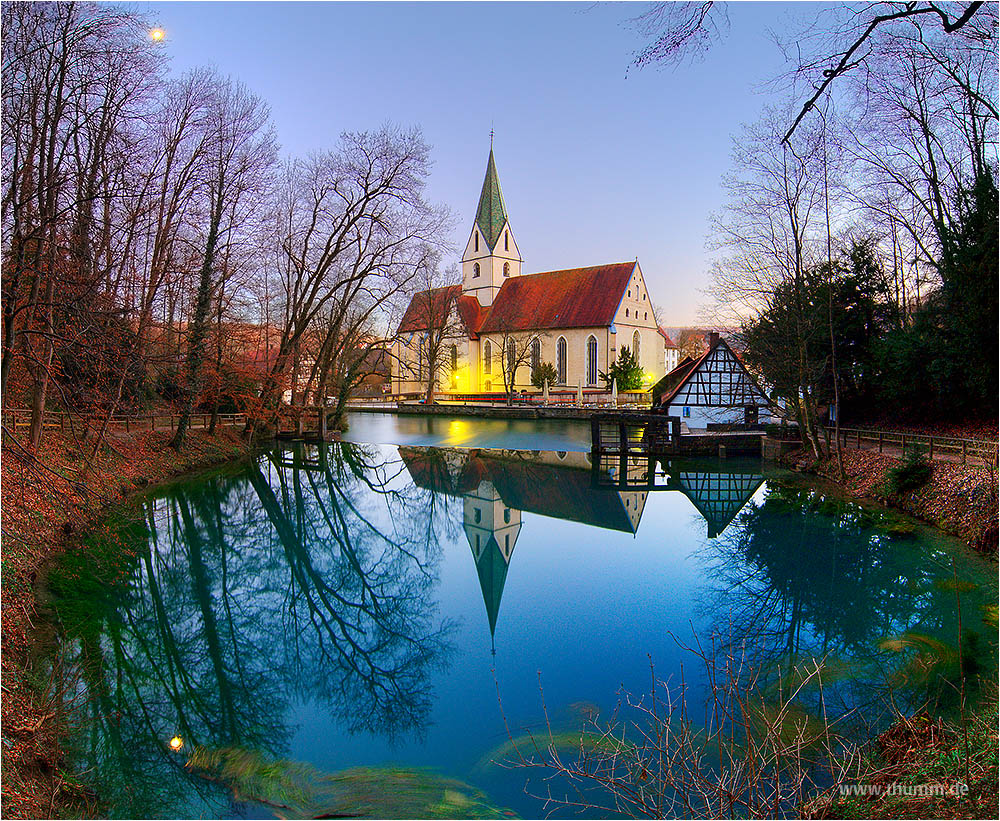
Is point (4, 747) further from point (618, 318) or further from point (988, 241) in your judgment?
point (618, 318)

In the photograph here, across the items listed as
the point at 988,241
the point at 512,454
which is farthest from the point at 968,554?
the point at 512,454

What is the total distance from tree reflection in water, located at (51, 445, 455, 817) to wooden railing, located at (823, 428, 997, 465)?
9.80m

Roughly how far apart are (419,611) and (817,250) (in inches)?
561

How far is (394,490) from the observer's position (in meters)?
17.1

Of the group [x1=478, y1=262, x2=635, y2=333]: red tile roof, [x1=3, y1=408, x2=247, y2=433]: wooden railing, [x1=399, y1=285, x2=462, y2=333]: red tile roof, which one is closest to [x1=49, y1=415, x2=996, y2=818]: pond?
[x1=3, y1=408, x2=247, y2=433]: wooden railing

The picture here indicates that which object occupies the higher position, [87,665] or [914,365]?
[914,365]

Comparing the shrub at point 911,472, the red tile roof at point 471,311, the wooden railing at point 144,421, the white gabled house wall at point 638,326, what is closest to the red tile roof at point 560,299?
the red tile roof at point 471,311

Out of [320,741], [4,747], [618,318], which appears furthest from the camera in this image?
[618,318]

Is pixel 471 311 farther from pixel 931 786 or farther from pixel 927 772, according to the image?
pixel 931 786

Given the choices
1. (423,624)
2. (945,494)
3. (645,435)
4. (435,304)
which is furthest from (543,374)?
(423,624)

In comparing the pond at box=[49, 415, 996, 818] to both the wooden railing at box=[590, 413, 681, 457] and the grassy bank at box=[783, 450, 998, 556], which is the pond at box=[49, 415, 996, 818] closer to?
the grassy bank at box=[783, 450, 998, 556]

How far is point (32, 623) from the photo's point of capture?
20.9 feet

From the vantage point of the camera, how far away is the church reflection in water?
1185 centimetres

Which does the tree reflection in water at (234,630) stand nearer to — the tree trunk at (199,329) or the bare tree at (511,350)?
the tree trunk at (199,329)
